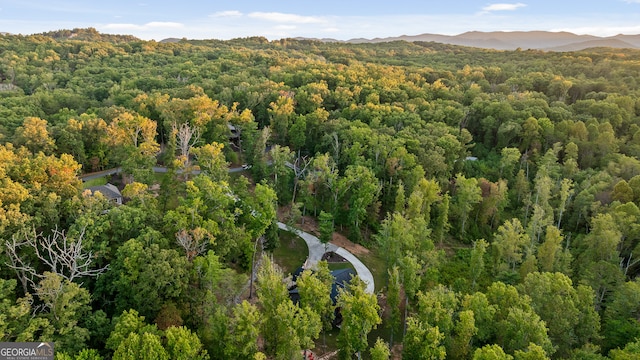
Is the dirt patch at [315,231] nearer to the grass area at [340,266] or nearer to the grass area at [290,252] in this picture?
the grass area at [290,252]

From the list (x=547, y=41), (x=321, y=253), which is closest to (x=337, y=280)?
(x=321, y=253)

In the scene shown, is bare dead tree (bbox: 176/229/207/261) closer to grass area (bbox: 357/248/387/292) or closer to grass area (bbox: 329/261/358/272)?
grass area (bbox: 329/261/358/272)

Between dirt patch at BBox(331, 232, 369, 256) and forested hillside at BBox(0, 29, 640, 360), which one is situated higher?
forested hillside at BBox(0, 29, 640, 360)

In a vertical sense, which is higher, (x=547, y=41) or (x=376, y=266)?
(x=547, y=41)

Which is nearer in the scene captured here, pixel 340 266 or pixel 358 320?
pixel 358 320

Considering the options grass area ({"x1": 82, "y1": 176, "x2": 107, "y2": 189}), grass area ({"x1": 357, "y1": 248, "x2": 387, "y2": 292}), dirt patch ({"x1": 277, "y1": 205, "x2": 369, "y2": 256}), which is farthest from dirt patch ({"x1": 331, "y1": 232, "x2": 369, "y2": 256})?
grass area ({"x1": 82, "y1": 176, "x2": 107, "y2": 189})

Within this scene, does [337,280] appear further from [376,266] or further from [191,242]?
[191,242]
